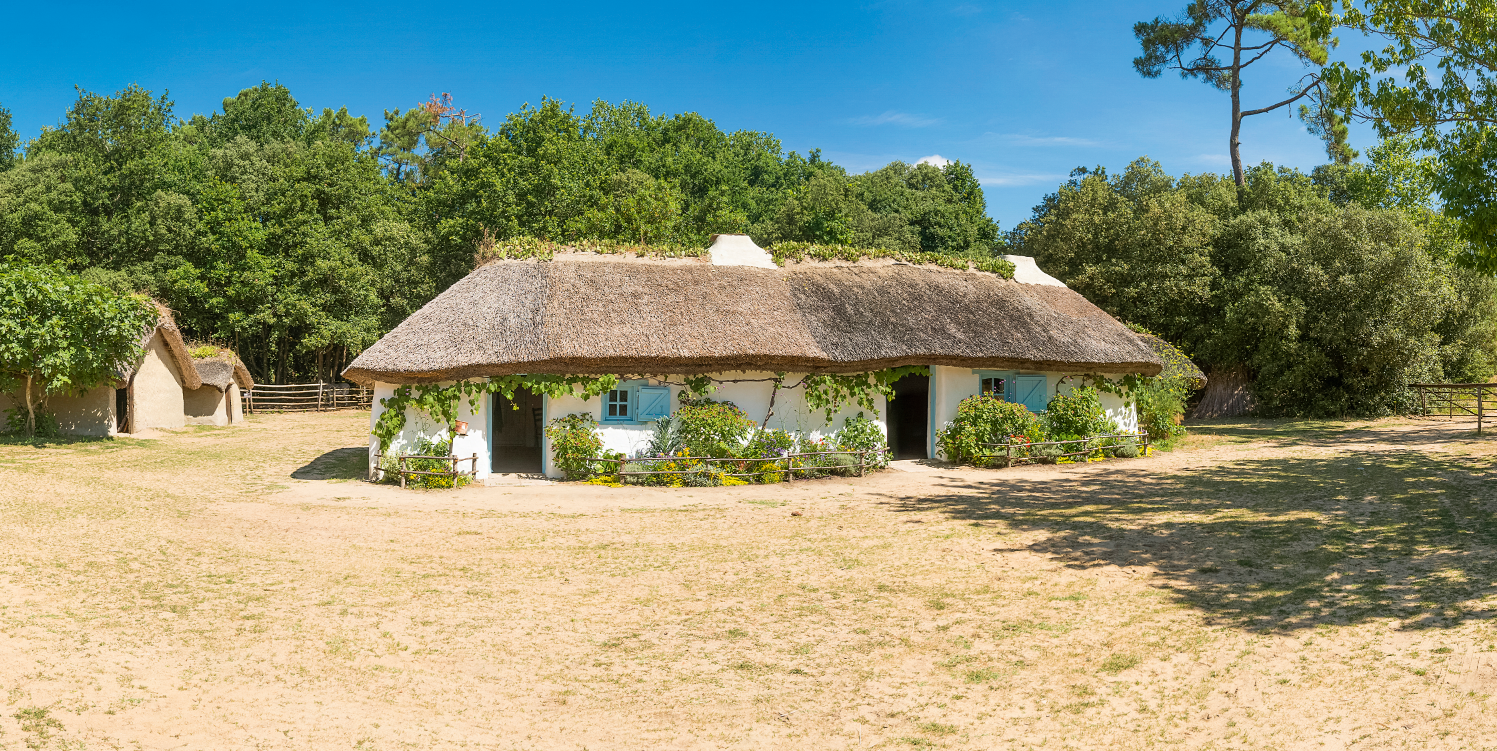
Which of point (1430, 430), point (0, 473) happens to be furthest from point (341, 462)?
point (1430, 430)

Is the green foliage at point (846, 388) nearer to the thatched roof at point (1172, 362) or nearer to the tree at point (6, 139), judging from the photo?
the thatched roof at point (1172, 362)

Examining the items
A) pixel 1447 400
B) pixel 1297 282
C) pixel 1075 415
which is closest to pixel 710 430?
pixel 1075 415

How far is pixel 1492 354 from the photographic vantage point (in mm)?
31344

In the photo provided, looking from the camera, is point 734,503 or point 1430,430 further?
point 1430,430

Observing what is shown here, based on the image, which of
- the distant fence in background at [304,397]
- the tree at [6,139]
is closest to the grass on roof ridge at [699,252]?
the distant fence in background at [304,397]

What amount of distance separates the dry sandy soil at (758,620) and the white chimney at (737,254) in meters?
7.74

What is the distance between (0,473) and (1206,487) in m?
21.1

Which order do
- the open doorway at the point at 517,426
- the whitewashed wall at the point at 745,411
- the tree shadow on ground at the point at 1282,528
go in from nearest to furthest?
the tree shadow on ground at the point at 1282,528 → the whitewashed wall at the point at 745,411 → the open doorway at the point at 517,426

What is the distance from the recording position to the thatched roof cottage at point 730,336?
665 inches

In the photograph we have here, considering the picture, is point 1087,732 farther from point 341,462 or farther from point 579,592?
point 341,462

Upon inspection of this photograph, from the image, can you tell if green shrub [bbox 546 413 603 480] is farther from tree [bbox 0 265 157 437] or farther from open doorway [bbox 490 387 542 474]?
tree [bbox 0 265 157 437]

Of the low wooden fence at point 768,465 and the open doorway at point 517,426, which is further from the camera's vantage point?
the open doorway at point 517,426

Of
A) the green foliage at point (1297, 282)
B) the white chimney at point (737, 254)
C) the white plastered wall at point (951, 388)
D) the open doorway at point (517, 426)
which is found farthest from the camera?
the green foliage at point (1297, 282)

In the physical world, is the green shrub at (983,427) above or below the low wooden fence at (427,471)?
above
